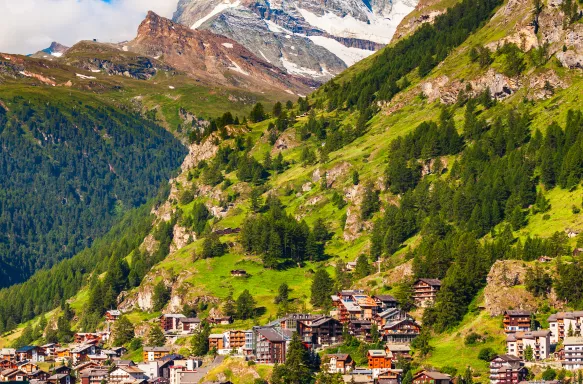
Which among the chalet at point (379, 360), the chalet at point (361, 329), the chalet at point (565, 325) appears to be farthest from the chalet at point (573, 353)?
the chalet at point (361, 329)

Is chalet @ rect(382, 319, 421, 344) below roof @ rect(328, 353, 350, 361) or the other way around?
the other way around

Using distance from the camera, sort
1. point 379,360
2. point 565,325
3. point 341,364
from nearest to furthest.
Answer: point 565,325 → point 379,360 → point 341,364

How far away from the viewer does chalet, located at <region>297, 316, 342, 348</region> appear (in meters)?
196

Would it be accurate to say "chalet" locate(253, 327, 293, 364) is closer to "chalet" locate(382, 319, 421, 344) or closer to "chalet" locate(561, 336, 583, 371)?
"chalet" locate(382, 319, 421, 344)

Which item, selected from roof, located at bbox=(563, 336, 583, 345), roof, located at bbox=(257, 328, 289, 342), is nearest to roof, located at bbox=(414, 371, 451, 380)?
roof, located at bbox=(563, 336, 583, 345)

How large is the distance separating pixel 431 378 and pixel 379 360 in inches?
627

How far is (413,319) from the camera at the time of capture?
653 feet

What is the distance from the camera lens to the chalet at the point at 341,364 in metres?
181

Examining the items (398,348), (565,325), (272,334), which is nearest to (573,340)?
(565,325)

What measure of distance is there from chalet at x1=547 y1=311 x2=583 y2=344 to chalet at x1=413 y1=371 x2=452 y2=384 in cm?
1966

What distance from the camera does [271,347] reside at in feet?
620

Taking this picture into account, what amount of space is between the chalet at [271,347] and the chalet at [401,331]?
57.7 ft

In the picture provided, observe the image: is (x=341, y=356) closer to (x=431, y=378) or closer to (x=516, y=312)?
(x=431, y=378)

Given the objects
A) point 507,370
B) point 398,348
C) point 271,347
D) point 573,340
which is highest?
point 573,340
